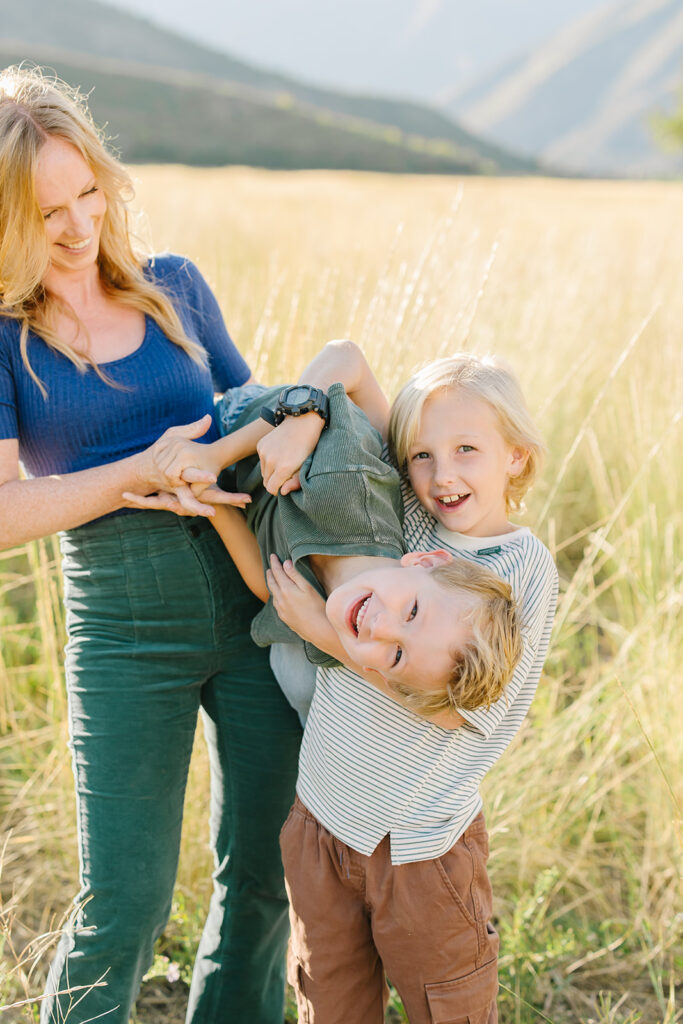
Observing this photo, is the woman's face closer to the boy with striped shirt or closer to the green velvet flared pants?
the green velvet flared pants

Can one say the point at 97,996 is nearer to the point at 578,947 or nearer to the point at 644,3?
the point at 578,947

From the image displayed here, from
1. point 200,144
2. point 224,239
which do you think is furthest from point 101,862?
point 200,144

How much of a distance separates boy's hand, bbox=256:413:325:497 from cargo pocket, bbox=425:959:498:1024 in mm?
890

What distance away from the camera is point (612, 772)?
2.46 metres

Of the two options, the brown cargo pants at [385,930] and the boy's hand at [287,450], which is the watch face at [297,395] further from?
the brown cargo pants at [385,930]

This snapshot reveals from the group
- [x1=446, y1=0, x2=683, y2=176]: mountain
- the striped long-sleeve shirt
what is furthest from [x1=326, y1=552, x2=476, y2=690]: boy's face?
[x1=446, y1=0, x2=683, y2=176]: mountain

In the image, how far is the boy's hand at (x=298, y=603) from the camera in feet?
4.52

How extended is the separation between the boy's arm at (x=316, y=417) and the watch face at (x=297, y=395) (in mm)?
28

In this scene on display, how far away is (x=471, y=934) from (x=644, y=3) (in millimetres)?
227834

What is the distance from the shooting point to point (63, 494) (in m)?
1.42

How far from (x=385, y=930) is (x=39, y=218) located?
55.7 inches

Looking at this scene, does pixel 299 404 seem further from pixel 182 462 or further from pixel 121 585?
pixel 121 585

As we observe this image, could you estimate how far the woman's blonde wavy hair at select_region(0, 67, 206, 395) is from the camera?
1436 millimetres

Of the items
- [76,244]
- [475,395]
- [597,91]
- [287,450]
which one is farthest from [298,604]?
[597,91]
